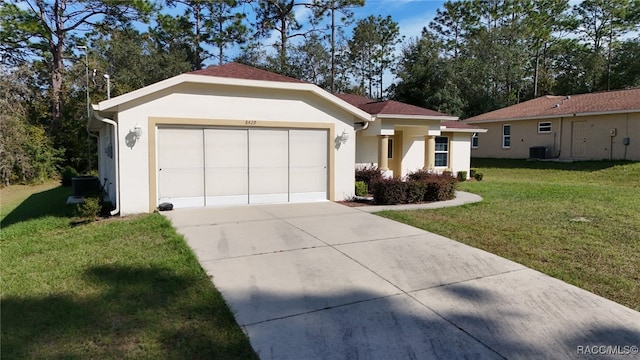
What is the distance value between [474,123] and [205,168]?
21680mm

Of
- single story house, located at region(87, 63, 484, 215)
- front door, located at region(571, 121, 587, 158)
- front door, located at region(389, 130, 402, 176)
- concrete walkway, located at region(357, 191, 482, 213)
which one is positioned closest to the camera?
single story house, located at region(87, 63, 484, 215)

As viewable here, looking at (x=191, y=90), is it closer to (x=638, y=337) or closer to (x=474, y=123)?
(x=638, y=337)

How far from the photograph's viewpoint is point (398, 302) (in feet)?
14.6

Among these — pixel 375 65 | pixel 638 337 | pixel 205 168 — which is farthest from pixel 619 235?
pixel 375 65

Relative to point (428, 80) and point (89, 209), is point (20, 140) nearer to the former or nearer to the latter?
point (89, 209)

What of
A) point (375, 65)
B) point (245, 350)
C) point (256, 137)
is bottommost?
point (245, 350)

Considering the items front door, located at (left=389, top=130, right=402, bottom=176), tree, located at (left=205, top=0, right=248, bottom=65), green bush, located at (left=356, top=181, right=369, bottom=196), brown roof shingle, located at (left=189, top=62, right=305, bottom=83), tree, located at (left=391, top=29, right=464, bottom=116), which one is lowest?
green bush, located at (left=356, top=181, right=369, bottom=196)

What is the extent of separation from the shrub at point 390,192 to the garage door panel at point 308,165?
1662mm

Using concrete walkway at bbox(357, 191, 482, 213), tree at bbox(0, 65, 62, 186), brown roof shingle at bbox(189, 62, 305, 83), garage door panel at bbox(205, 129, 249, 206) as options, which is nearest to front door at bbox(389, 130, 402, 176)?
concrete walkway at bbox(357, 191, 482, 213)

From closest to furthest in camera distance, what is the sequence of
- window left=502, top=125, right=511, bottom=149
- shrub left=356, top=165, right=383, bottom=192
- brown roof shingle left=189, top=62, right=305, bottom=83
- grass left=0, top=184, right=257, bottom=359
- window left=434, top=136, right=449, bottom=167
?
grass left=0, top=184, right=257, bottom=359, brown roof shingle left=189, top=62, right=305, bottom=83, shrub left=356, top=165, right=383, bottom=192, window left=434, top=136, right=449, bottom=167, window left=502, top=125, right=511, bottom=149

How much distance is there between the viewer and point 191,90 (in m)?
10.0

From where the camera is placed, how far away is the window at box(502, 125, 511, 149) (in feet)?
84.0

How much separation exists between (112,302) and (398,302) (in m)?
3.15

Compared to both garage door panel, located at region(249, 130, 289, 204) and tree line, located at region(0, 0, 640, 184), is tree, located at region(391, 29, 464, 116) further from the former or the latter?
garage door panel, located at region(249, 130, 289, 204)
